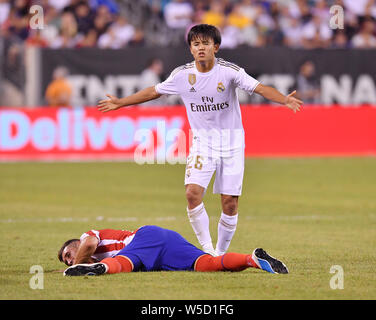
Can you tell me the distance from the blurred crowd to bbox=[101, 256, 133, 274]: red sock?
16174 mm

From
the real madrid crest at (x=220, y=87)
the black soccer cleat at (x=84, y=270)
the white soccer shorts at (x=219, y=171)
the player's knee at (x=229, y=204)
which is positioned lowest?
the black soccer cleat at (x=84, y=270)

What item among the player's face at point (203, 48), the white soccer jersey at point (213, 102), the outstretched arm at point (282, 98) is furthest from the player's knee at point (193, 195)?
the player's face at point (203, 48)

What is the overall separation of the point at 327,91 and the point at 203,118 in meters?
15.4

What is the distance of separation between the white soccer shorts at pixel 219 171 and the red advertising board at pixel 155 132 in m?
11.8

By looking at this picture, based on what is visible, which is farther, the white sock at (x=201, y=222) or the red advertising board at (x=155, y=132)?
the red advertising board at (x=155, y=132)

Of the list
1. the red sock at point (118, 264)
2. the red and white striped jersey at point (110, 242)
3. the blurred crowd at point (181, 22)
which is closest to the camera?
the red sock at point (118, 264)

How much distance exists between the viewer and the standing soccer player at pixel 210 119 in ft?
30.3

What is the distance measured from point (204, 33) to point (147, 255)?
2.43 metres

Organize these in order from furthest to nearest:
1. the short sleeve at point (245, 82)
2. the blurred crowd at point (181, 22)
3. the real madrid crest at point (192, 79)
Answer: the blurred crowd at point (181, 22) → the real madrid crest at point (192, 79) → the short sleeve at point (245, 82)

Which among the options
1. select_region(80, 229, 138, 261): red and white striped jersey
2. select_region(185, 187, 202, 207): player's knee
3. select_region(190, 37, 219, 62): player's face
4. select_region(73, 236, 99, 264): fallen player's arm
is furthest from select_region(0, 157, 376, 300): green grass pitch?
select_region(190, 37, 219, 62): player's face

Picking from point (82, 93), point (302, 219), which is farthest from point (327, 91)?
point (302, 219)

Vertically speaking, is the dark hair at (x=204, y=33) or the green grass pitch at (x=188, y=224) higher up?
the dark hair at (x=204, y=33)

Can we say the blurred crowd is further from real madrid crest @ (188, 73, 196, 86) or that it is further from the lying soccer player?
the lying soccer player

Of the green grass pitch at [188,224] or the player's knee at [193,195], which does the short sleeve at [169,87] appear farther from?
the green grass pitch at [188,224]
